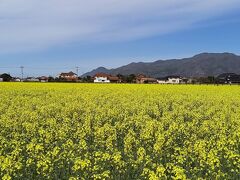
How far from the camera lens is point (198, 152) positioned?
10148 mm

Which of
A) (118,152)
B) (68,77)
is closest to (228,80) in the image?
(68,77)

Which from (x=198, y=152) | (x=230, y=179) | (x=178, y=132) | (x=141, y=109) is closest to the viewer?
(x=230, y=179)

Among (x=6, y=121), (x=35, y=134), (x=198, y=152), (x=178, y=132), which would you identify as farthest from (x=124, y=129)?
(x=198, y=152)

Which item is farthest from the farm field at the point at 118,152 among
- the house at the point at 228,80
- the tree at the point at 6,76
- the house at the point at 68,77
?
the house at the point at 68,77

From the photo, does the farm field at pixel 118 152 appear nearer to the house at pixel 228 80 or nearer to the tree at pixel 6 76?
the house at pixel 228 80

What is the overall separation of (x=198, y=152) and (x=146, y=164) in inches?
52.4

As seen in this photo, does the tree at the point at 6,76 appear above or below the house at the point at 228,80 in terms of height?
above

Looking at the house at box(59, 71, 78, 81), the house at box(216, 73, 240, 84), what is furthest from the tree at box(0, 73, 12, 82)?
the house at box(216, 73, 240, 84)

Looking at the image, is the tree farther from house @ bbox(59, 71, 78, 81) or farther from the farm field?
the farm field

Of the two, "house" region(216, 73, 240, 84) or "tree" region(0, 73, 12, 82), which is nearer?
"house" region(216, 73, 240, 84)

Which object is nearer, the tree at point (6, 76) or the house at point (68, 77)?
the tree at point (6, 76)

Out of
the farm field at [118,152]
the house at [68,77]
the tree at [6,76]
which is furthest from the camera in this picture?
the house at [68,77]

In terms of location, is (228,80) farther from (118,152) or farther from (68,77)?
(118,152)

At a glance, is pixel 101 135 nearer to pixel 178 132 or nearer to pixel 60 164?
pixel 178 132
